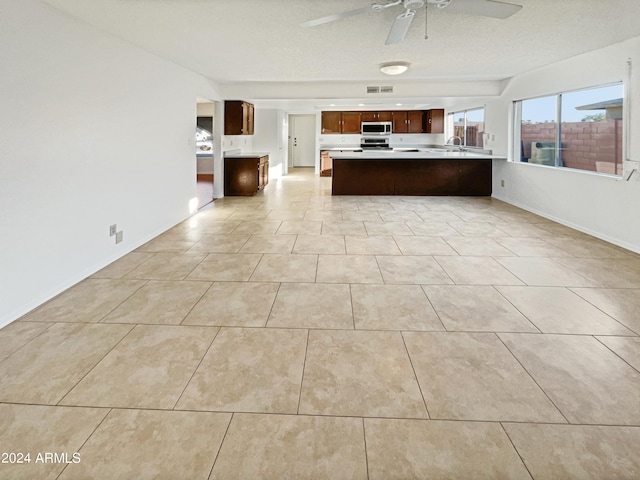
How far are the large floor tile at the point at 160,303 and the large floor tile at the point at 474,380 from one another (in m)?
1.50

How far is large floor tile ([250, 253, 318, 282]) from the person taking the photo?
3.49 metres

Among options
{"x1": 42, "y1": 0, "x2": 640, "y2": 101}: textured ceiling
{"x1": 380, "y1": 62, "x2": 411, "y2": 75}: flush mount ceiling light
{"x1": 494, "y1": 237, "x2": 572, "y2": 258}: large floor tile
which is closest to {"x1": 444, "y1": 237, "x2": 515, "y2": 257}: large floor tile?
{"x1": 494, "y1": 237, "x2": 572, "y2": 258}: large floor tile

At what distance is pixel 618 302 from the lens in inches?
116

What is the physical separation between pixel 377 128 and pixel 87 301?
9919 millimetres

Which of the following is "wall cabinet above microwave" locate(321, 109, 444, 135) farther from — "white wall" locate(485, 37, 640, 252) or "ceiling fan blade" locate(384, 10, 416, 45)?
"ceiling fan blade" locate(384, 10, 416, 45)

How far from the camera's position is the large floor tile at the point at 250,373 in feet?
5.95

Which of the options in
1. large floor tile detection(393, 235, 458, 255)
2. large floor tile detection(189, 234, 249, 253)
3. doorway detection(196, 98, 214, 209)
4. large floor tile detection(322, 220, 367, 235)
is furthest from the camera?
doorway detection(196, 98, 214, 209)

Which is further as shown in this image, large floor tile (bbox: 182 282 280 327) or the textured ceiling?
the textured ceiling

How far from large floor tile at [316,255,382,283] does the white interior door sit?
436 inches

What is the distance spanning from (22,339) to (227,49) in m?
3.54

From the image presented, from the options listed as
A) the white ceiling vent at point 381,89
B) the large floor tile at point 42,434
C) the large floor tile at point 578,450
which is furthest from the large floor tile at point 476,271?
the white ceiling vent at point 381,89

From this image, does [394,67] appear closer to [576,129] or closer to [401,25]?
[401,25]

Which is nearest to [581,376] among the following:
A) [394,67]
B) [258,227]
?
[258,227]

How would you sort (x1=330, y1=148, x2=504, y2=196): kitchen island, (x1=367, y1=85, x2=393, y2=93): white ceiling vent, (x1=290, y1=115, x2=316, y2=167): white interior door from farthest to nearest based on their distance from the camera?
(x1=290, y1=115, x2=316, y2=167): white interior door
(x1=330, y1=148, x2=504, y2=196): kitchen island
(x1=367, y1=85, x2=393, y2=93): white ceiling vent
